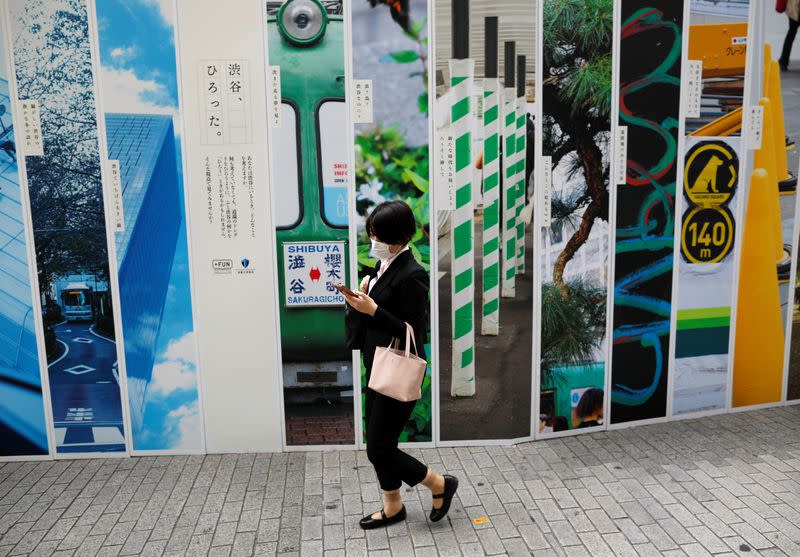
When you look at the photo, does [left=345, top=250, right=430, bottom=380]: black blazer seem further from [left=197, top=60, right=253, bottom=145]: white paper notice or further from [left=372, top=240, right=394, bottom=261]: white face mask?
[left=197, top=60, right=253, bottom=145]: white paper notice

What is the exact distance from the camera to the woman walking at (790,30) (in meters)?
5.25

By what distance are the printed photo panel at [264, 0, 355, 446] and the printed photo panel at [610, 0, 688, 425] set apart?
2.13 m

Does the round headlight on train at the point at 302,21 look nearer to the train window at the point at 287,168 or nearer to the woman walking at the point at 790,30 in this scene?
the train window at the point at 287,168

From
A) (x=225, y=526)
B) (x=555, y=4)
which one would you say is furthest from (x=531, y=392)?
(x=555, y=4)

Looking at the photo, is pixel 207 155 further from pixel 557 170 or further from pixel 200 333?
pixel 557 170

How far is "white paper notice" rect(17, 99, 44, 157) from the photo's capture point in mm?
4680

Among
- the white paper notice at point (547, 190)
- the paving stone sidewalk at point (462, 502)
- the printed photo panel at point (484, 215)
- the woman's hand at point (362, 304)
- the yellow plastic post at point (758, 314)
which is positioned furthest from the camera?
the yellow plastic post at point (758, 314)

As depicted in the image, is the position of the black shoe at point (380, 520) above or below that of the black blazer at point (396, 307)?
below

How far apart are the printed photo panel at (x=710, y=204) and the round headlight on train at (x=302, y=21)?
279cm

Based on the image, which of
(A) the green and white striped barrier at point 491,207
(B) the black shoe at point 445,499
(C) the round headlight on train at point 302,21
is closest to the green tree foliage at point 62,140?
(C) the round headlight on train at point 302,21

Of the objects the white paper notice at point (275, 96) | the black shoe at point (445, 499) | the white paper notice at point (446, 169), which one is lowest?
the black shoe at point (445, 499)

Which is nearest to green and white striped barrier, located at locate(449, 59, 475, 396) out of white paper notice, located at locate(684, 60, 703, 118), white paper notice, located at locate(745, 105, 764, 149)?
white paper notice, located at locate(684, 60, 703, 118)

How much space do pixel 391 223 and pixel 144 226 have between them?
2.12m

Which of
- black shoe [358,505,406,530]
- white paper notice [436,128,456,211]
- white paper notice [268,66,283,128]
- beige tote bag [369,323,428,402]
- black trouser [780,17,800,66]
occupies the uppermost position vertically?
black trouser [780,17,800,66]
